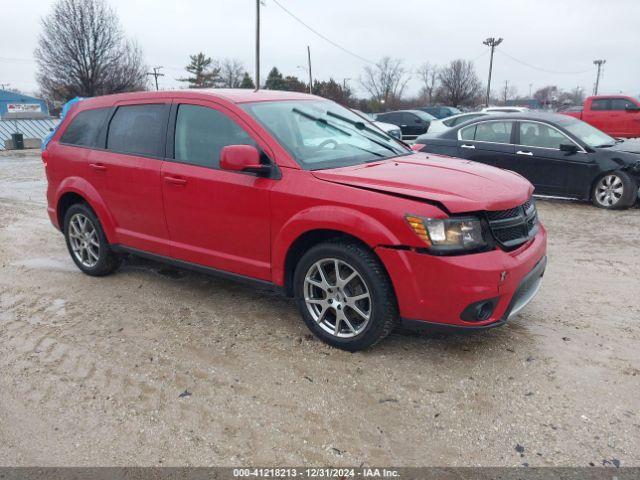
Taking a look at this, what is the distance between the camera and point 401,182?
3.28m

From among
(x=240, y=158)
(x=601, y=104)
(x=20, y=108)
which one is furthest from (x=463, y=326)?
(x=20, y=108)

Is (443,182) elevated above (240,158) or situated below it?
below

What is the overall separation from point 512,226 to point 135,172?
3089 mm

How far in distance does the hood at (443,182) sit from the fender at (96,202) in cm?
237

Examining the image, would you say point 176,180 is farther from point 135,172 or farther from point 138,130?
point 138,130

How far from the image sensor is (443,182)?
3.31 meters

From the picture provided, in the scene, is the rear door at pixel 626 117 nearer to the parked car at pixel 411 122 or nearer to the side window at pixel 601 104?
the side window at pixel 601 104

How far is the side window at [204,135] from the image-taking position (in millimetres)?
3906

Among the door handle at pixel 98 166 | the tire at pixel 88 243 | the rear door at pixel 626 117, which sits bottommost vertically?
the tire at pixel 88 243

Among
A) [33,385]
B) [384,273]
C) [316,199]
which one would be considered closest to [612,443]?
[384,273]

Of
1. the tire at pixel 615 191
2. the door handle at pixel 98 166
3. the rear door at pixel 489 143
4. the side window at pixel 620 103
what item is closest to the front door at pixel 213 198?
the door handle at pixel 98 166

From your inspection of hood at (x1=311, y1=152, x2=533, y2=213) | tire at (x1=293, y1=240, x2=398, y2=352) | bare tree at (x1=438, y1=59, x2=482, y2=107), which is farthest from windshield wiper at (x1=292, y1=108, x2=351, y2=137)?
bare tree at (x1=438, y1=59, x2=482, y2=107)

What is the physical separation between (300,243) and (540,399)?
5.91 ft

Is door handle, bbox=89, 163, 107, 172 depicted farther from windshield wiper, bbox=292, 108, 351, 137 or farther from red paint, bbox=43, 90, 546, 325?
windshield wiper, bbox=292, 108, 351, 137
